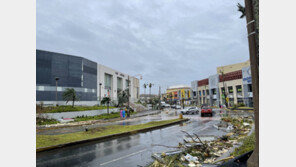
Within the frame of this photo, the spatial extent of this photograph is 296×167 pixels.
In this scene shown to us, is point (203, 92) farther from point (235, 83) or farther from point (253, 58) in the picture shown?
point (253, 58)

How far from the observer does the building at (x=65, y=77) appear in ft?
145

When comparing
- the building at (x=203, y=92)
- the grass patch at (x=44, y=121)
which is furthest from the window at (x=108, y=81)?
the building at (x=203, y=92)

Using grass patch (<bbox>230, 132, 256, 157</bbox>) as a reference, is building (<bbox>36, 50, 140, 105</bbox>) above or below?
above

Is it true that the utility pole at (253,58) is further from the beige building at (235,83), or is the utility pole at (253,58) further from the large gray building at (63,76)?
the beige building at (235,83)

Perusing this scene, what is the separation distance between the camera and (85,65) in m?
55.3

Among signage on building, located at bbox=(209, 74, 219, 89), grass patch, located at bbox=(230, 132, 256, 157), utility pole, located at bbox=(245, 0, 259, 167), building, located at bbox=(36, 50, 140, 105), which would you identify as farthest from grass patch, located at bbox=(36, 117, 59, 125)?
signage on building, located at bbox=(209, 74, 219, 89)

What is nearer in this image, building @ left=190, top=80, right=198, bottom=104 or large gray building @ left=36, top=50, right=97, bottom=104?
large gray building @ left=36, top=50, right=97, bottom=104

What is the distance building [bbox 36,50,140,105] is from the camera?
145ft

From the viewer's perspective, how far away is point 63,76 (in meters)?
48.6

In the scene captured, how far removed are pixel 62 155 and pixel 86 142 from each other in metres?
3.07

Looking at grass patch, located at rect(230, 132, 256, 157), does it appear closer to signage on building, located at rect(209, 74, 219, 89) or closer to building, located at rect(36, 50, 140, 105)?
building, located at rect(36, 50, 140, 105)

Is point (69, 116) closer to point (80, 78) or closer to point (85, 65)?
point (80, 78)

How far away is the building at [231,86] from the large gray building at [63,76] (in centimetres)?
4259

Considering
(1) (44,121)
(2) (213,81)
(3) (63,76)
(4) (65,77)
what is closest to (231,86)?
(2) (213,81)
